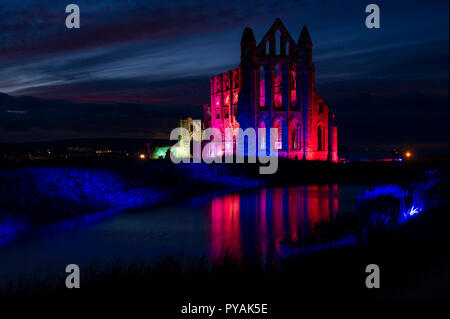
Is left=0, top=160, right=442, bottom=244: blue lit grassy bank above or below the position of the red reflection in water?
above

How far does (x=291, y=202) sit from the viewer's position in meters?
36.0

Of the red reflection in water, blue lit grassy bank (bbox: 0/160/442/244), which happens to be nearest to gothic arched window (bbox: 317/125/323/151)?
blue lit grassy bank (bbox: 0/160/442/244)

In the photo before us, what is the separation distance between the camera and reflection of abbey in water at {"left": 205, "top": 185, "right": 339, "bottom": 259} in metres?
20.8

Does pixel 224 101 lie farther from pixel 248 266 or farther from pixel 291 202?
pixel 248 266

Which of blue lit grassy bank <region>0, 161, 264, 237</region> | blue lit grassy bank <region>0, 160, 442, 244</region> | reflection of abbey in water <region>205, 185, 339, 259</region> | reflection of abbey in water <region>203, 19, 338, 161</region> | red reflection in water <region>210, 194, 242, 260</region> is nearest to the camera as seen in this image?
red reflection in water <region>210, 194, 242, 260</region>

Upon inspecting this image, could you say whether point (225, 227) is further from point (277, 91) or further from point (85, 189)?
point (277, 91)

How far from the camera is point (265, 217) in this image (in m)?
28.8

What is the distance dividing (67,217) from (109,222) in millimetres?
2345

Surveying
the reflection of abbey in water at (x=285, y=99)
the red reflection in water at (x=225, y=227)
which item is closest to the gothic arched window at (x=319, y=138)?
the reflection of abbey in water at (x=285, y=99)

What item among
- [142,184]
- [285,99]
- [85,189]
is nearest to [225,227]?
[85,189]

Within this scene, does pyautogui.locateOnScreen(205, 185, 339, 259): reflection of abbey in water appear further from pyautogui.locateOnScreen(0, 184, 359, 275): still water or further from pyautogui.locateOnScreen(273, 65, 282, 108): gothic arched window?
pyautogui.locateOnScreen(273, 65, 282, 108): gothic arched window

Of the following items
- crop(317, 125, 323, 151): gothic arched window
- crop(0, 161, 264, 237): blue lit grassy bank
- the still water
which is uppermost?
Answer: crop(317, 125, 323, 151): gothic arched window

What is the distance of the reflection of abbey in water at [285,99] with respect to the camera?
66.8 m
